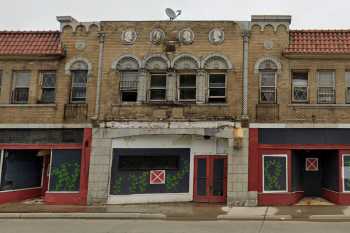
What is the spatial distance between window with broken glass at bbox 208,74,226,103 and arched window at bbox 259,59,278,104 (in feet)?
5.02

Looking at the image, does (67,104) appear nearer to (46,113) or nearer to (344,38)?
(46,113)

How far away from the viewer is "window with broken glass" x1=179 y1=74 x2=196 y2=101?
58.7 ft

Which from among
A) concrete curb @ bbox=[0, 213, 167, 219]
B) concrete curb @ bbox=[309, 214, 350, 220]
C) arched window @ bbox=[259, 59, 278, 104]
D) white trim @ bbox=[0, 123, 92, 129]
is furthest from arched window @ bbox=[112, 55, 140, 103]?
concrete curb @ bbox=[309, 214, 350, 220]

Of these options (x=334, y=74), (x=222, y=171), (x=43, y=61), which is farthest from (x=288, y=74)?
(x=43, y=61)

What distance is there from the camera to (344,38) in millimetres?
17609

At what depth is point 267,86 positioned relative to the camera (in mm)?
17531

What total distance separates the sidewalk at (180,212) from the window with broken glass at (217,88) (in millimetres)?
4367

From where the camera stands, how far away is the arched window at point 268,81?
17.4m

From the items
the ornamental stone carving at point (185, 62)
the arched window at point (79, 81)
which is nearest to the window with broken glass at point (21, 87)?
the arched window at point (79, 81)

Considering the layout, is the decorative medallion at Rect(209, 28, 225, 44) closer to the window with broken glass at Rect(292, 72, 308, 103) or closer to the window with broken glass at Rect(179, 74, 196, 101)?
the window with broken glass at Rect(179, 74, 196, 101)

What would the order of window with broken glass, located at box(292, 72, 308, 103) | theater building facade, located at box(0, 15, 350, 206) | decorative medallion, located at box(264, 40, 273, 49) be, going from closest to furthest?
theater building facade, located at box(0, 15, 350, 206) → window with broken glass, located at box(292, 72, 308, 103) → decorative medallion, located at box(264, 40, 273, 49)

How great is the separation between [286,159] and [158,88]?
6049 millimetres

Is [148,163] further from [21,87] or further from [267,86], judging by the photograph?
[21,87]

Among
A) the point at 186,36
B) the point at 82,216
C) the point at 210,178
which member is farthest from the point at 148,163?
the point at 186,36
